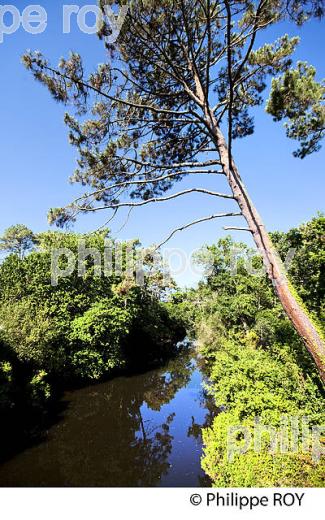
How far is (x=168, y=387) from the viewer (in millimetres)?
19609

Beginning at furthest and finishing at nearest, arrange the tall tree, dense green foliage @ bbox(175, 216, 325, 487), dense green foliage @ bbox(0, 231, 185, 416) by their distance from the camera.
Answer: the tall tree → dense green foliage @ bbox(0, 231, 185, 416) → dense green foliage @ bbox(175, 216, 325, 487)

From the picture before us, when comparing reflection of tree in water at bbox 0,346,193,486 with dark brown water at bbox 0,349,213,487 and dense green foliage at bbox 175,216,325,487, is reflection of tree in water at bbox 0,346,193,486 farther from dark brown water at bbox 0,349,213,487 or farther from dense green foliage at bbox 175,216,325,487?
dense green foliage at bbox 175,216,325,487

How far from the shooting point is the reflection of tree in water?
8.62 metres

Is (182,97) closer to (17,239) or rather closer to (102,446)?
(102,446)

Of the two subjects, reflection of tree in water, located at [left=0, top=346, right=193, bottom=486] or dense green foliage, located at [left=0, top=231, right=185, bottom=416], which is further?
dense green foliage, located at [left=0, top=231, right=185, bottom=416]

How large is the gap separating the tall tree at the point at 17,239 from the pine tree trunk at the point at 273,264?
127 ft

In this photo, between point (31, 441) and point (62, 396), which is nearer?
point (31, 441)

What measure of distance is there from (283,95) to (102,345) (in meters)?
16.2

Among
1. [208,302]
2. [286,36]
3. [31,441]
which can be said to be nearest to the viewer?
[286,36]

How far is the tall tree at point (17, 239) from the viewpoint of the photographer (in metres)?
39.8

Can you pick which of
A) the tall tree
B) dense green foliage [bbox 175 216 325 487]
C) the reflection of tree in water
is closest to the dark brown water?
the reflection of tree in water

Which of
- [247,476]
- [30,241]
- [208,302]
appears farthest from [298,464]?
[30,241]

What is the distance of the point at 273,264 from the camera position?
614cm

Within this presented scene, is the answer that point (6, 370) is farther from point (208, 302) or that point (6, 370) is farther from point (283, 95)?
point (208, 302)
